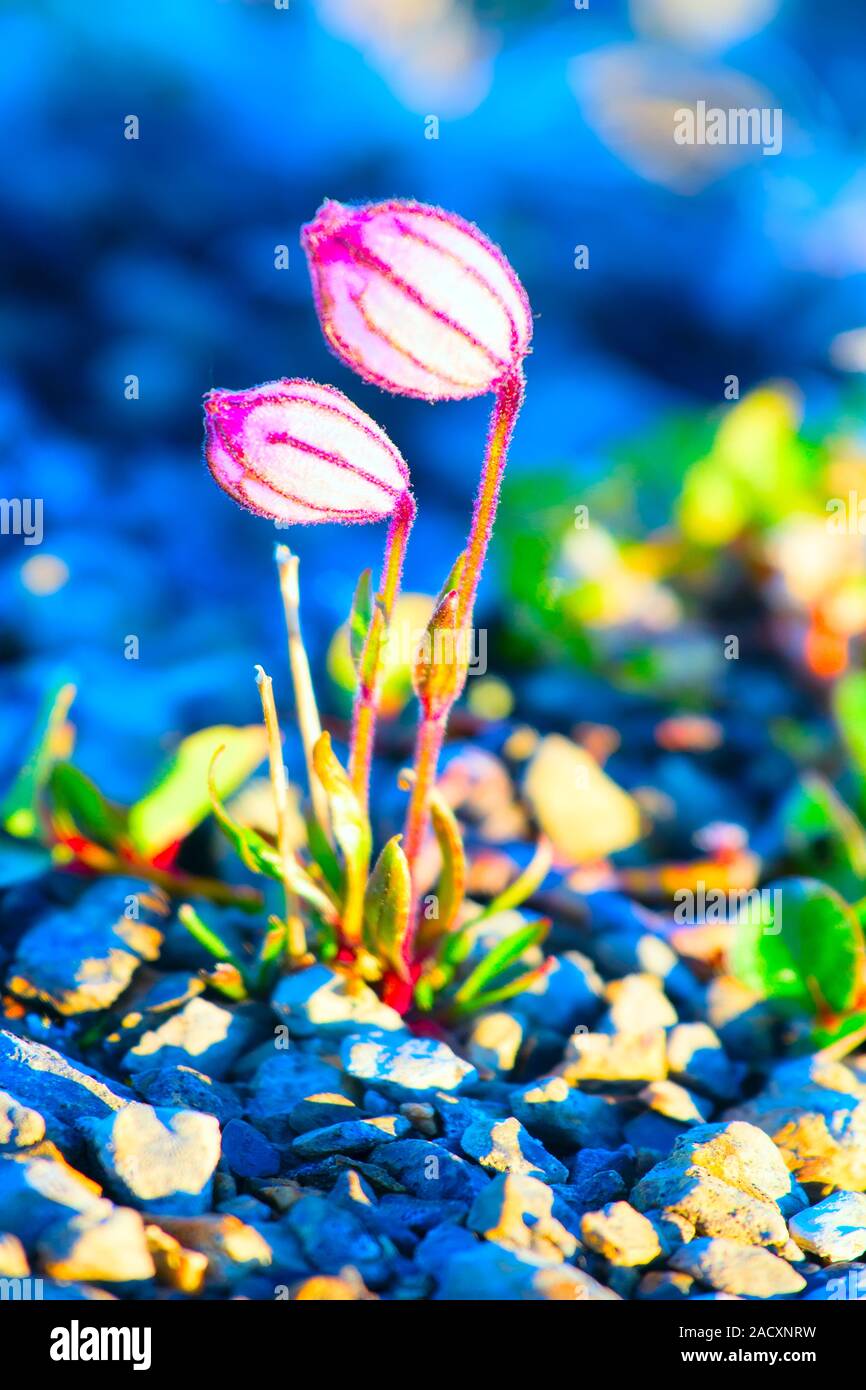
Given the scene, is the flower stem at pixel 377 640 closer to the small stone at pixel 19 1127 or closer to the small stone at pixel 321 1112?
the small stone at pixel 321 1112

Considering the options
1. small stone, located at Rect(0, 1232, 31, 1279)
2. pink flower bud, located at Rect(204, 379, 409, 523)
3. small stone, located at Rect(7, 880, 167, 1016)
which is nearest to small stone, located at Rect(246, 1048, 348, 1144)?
small stone, located at Rect(7, 880, 167, 1016)

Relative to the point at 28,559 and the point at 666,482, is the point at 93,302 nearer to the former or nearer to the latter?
the point at 28,559

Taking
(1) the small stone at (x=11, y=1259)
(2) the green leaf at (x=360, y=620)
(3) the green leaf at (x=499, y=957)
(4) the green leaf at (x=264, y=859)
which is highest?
(2) the green leaf at (x=360, y=620)

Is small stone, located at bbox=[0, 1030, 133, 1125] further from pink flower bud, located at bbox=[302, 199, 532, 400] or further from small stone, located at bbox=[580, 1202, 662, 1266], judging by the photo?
pink flower bud, located at bbox=[302, 199, 532, 400]

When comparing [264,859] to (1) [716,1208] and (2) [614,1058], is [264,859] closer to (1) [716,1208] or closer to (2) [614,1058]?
(2) [614,1058]

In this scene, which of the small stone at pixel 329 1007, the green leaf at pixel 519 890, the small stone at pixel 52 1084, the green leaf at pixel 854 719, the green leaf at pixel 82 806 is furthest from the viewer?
the green leaf at pixel 854 719

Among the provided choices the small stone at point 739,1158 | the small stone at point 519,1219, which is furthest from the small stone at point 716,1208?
the small stone at point 519,1219

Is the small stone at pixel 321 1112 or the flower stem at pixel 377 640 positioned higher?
the flower stem at pixel 377 640
